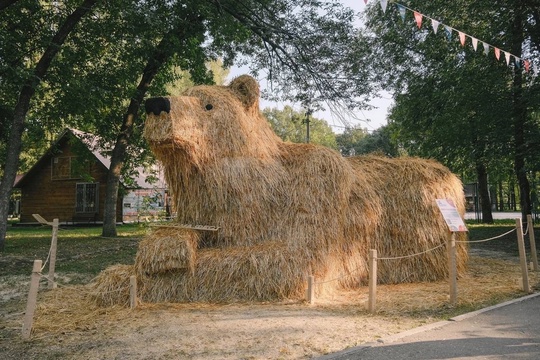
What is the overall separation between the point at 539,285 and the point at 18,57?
12.4 metres

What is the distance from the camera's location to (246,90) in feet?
18.8

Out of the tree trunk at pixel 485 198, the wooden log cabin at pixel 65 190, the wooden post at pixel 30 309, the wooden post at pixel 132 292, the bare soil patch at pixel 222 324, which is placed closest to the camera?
the bare soil patch at pixel 222 324

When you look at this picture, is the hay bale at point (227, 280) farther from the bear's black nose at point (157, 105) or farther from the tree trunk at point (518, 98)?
the tree trunk at point (518, 98)

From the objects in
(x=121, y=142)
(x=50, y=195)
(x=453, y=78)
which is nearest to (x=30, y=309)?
(x=121, y=142)

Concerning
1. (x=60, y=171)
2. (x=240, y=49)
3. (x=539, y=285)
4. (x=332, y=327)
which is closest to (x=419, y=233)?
(x=539, y=285)

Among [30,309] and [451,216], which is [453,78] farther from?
[30,309]

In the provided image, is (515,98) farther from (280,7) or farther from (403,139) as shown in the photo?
(403,139)

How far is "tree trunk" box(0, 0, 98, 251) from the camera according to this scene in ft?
30.9

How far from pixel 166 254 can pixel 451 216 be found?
3.78 m

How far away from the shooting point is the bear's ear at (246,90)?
5691mm

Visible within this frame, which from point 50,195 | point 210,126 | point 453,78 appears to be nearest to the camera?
point 210,126

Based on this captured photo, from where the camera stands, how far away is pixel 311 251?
5117 millimetres

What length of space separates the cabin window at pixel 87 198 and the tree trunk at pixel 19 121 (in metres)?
12.4

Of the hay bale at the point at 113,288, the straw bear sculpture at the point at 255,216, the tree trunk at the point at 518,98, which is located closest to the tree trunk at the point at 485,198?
the tree trunk at the point at 518,98
